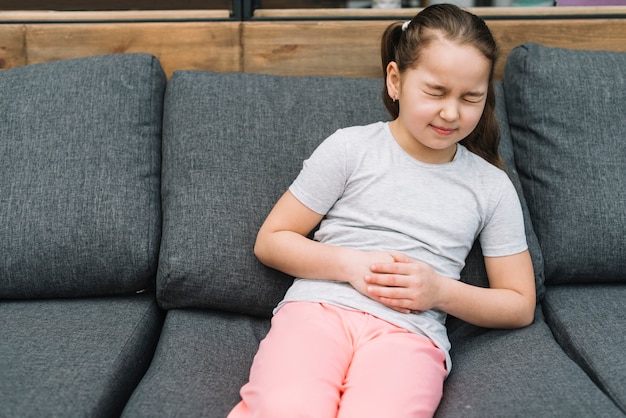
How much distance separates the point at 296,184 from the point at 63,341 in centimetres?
58

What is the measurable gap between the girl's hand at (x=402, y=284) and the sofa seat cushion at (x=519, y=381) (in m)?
0.18

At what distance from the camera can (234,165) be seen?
1.65 meters

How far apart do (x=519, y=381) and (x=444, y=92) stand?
579 mm

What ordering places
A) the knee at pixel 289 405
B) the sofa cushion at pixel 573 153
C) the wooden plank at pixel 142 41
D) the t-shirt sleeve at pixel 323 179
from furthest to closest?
1. the wooden plank at pixel 142 41
2. the sofa cushion at pixel 573 153
3. the t-shirt sleeve at pixel 323 179
4. the knee at pixel 289 405

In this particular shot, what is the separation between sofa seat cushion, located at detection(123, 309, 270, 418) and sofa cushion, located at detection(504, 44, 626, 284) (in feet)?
2.50

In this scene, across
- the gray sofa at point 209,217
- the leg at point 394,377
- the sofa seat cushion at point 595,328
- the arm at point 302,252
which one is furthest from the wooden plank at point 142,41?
the sofa seat cushion at point 595,328

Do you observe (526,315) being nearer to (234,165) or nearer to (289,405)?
(289,405)

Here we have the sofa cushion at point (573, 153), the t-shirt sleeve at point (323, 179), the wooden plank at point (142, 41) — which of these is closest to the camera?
the t-shirt sleeve at point (323, 179)

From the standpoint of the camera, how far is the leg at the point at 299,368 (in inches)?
45.2

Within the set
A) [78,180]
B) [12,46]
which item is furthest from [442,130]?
[12,46]

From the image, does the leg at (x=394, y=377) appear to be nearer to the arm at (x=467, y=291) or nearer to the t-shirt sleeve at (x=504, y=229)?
the arm at (x=467, y=291)

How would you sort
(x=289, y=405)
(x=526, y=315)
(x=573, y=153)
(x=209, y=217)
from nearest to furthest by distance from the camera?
(x=289, y=405) → (x=526, y=315) → (x=209, y=217) → (x=573, y=153)

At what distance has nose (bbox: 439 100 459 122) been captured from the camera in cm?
134

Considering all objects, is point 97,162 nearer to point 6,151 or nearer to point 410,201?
point 6,151
